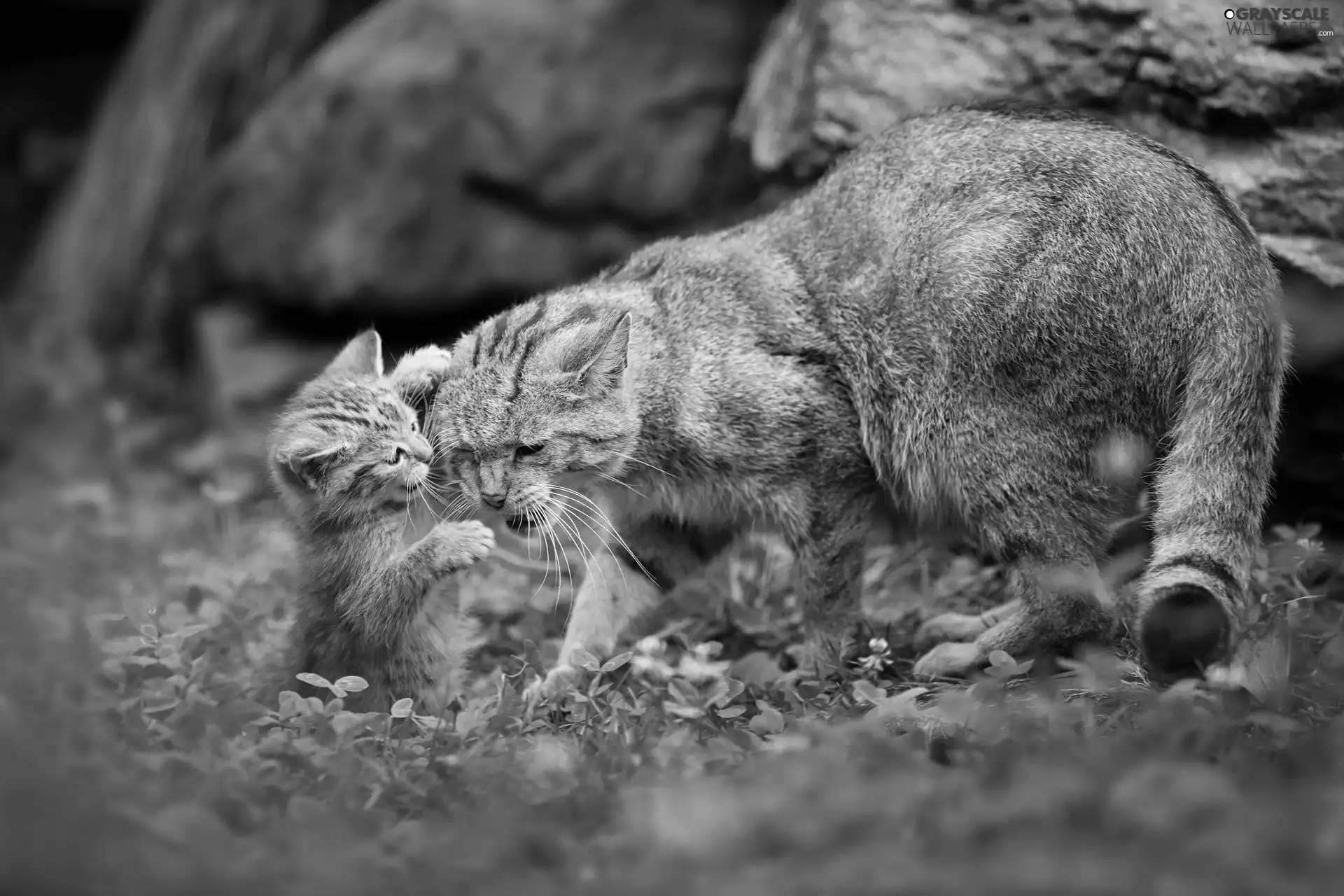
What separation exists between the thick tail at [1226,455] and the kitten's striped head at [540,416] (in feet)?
6.79

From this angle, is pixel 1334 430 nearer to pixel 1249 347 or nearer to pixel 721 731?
pixel 1249 347

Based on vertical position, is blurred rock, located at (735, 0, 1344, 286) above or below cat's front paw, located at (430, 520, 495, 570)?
above

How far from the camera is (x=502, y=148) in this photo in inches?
341

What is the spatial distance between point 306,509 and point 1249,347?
3.62 metres

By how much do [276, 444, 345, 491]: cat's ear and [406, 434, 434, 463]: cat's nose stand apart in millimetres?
285

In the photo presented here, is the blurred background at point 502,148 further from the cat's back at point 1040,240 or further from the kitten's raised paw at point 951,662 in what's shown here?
the kitten's raised paw at point 951,662

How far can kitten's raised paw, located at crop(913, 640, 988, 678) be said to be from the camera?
501cm

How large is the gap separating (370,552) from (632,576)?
4.13 feet

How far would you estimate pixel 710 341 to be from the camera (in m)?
5.32

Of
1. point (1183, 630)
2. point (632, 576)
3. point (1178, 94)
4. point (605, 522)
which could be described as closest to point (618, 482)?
point (605, 522)

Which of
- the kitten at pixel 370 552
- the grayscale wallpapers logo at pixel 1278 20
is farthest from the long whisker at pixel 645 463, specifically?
the grayscale wallpapers logo at pixel 1278 20

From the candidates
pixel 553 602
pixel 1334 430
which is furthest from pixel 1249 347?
pixel 553 602

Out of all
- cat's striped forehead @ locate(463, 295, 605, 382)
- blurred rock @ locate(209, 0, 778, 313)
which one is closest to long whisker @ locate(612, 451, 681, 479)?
cat's striped forehead @ locate(463, 295, 605, 382)

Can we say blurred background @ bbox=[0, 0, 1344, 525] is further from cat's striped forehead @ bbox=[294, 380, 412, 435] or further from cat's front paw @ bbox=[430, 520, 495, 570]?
cat's front paw @ bbox=[430, 520, 495, 570]
